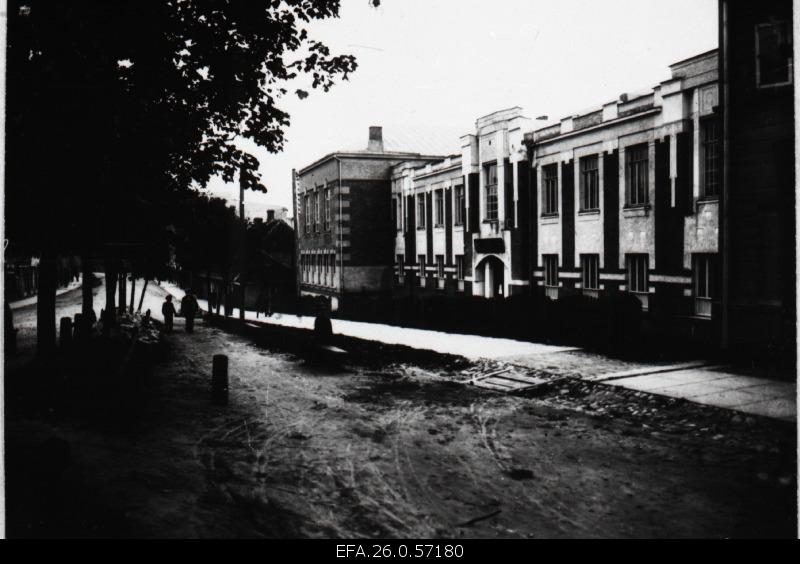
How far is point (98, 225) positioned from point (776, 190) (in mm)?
14340

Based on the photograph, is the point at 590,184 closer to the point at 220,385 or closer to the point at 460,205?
the point at 460,205

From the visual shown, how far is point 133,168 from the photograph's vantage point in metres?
10.4

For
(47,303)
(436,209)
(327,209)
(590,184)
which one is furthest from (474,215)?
(47,303)

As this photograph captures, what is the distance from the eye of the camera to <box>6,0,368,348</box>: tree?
7.98 metres

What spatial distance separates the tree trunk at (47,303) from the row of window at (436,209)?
22120 mm

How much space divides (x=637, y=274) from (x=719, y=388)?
10.1 m

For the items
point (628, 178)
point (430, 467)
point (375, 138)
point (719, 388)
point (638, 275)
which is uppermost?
point (375, 138)

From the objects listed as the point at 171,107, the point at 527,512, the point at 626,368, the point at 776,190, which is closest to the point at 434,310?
the point at 626,368

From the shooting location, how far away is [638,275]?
2042cm

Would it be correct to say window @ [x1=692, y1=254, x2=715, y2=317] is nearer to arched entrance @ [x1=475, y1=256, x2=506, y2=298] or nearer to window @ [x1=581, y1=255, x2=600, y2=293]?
window @ [x1=581, y1=255, x2=600, y2=293]

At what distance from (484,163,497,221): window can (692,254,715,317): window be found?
10.9 meters

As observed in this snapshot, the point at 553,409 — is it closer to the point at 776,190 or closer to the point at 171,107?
the point at 776,190

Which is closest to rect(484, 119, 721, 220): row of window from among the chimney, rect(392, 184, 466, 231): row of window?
rect(392, 184, 466, 231): row of window

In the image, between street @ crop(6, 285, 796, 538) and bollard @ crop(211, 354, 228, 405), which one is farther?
bollard @ crop(211, 354, 228, 405)
